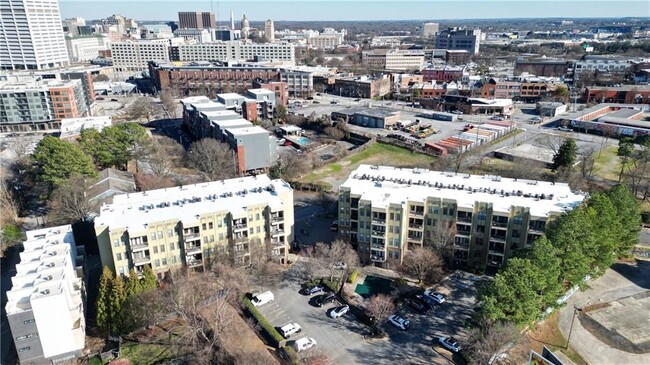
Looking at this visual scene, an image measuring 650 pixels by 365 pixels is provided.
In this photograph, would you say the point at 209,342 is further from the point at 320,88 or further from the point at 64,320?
the point at 320,88

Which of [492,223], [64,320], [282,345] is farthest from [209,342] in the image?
[492,223]

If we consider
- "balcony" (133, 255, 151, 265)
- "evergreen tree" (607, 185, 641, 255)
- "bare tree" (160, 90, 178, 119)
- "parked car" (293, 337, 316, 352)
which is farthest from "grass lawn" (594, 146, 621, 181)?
"bare tree" (160, 90, 178, 119)

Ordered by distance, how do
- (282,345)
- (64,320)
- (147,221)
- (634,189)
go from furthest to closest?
(634,189)
(147,221)
(282,345)
(64,320)

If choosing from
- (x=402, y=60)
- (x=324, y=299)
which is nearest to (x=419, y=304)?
(x=324, y=299)

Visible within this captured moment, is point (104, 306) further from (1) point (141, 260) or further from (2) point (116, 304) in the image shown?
(1) point (141, 260)

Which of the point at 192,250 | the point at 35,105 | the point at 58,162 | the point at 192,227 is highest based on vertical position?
the point at 35,105

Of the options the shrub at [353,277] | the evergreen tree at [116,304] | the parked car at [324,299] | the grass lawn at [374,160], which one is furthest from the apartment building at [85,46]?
the parked car at [324,299]
